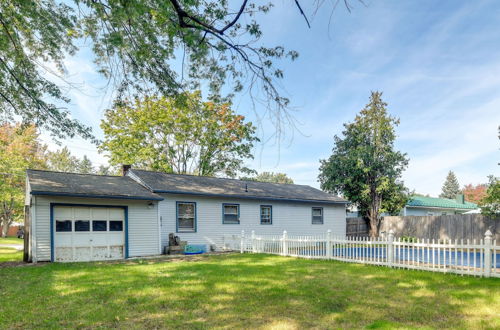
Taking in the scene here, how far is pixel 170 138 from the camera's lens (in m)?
26.3

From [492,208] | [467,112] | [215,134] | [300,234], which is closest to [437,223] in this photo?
[492,208]

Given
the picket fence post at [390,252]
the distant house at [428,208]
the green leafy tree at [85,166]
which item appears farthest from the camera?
the green leafy tree at [85,166]

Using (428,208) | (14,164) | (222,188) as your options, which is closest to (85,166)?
(14,164)

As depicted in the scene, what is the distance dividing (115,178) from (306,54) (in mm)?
12858

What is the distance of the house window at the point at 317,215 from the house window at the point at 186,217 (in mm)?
7637

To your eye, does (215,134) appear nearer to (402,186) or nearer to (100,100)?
(402,186)

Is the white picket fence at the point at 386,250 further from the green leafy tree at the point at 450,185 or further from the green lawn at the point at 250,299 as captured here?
the green leafy tree at the point at 450,185

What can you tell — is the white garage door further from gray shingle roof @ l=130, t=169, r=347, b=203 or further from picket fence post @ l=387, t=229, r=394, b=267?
picket fence post @ l=387, t=229, r=394, b=267

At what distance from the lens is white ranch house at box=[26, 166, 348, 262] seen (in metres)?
11.3

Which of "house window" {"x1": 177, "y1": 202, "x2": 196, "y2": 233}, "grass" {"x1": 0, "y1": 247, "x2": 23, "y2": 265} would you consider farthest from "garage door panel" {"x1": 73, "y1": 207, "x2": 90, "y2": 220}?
"house window" {"x1": 177, "y1": 202, "x2": 196, "y2": 233}

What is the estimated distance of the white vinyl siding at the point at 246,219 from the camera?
46.8 feet

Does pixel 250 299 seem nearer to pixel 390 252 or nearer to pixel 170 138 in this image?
pixel 390 252

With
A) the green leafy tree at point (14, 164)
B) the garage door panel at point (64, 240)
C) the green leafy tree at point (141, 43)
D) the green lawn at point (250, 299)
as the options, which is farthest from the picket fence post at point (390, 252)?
the green leafy tree at point (14, 164)

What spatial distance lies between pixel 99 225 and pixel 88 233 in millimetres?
471
